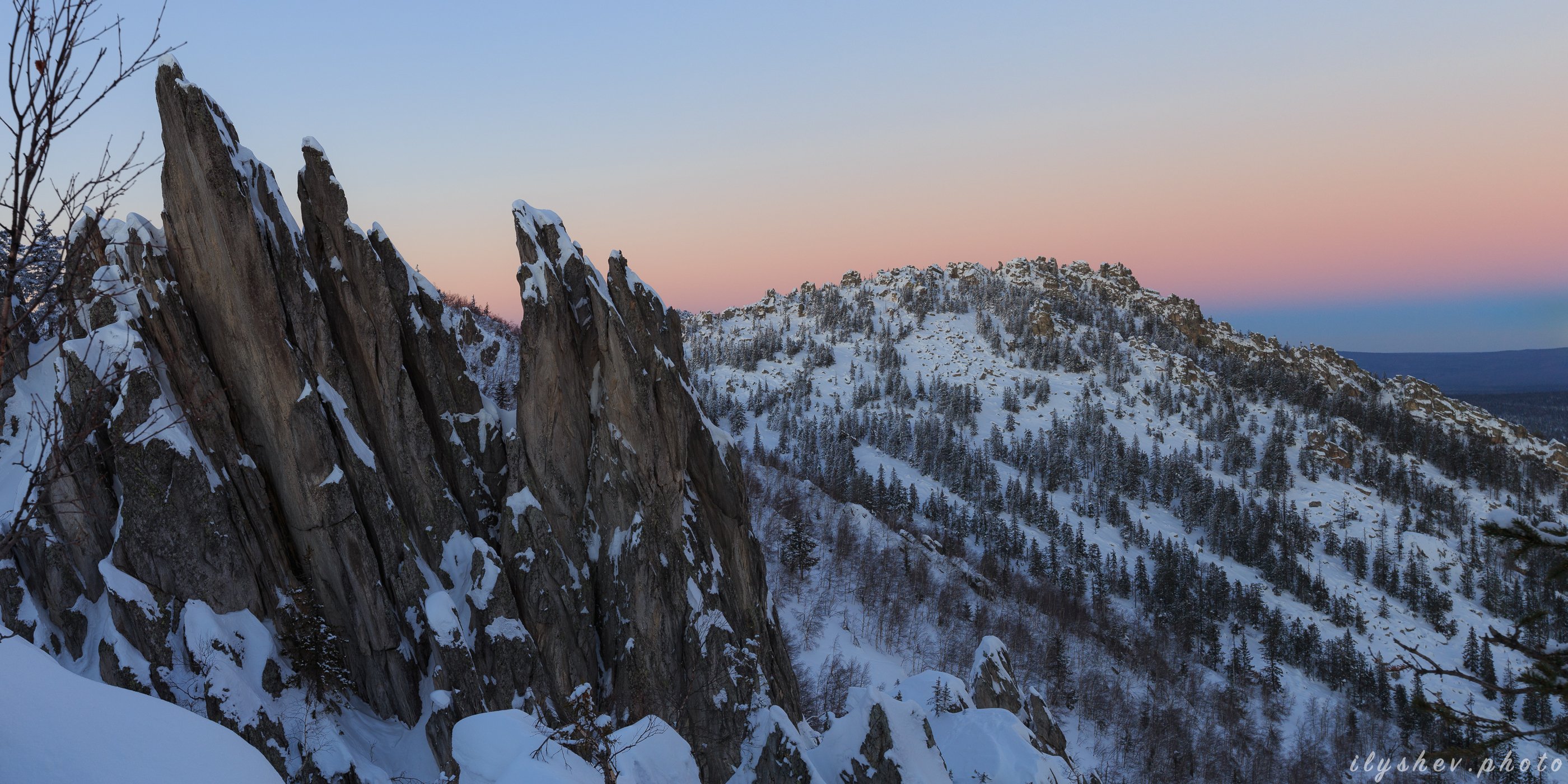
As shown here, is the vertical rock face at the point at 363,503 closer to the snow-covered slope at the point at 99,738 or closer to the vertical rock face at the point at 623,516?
the vertical rock face at the point at 623,516

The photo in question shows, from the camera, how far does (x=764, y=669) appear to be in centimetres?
2611

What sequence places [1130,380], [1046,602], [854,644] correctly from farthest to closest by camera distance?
[1130,380] < [1046,602] < [854,644]

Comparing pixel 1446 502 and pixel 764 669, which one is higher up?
pixel 764 669

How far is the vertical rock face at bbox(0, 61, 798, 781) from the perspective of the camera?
19.4 meters

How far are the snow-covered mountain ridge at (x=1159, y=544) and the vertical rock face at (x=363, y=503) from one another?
11.4 metres

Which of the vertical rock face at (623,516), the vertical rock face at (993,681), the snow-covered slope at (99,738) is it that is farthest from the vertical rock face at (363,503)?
the snow-covered slope at (99,738)

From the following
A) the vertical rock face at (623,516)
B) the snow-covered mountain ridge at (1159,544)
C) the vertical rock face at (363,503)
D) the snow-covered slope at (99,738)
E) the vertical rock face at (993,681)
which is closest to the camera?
the snow-covered slope at (99,738)

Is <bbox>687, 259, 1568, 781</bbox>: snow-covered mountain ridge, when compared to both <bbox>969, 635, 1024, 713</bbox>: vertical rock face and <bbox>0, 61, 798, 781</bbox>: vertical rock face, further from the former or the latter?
<bbox>0, 61, 798, 781</bbox>: vertical rock face

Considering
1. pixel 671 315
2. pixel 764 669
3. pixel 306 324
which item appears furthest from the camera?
pixel 671 315

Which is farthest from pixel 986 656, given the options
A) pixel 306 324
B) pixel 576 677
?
pixel 306 324

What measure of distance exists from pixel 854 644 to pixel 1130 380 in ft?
511

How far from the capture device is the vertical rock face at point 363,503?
19.4 metres

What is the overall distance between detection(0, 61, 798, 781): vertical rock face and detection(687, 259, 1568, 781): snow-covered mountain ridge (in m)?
11.4

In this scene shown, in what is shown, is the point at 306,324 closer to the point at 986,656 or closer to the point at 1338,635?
the point at 986,656
